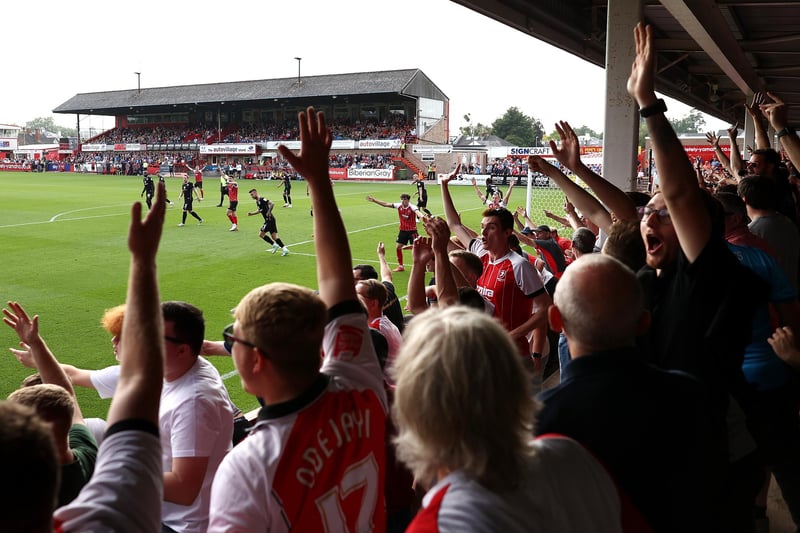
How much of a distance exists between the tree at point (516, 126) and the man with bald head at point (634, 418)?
101961 millimetres

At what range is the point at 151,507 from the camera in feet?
4.94

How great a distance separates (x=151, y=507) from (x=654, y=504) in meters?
1.26

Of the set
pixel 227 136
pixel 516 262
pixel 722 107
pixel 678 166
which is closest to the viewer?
pixel 678 166

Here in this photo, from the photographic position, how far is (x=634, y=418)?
169 cm

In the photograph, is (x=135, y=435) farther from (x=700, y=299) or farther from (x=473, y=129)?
(x=473, y=129)

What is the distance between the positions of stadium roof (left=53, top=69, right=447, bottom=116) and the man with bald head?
187 ft

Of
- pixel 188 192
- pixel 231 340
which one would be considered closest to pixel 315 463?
pixel 231 340

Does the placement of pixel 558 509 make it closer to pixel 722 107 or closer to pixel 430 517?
pixel 430 517

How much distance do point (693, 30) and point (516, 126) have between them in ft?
326

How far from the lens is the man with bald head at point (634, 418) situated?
5.51ft

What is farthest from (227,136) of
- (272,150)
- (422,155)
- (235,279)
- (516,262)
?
(516,262)

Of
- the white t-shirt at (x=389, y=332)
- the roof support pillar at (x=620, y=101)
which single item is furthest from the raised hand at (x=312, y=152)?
the roof support pillar at (x=620, y=101)

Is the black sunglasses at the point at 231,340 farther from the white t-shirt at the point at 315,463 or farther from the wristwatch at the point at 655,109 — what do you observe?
the wristwatch at the point at 655,109

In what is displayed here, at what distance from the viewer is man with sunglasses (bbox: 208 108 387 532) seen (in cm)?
185
